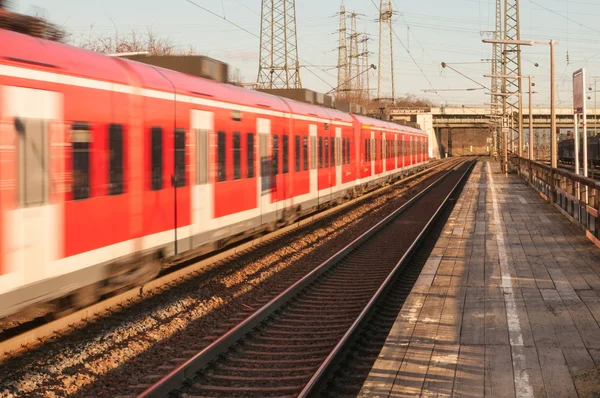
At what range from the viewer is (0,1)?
27.6 ft

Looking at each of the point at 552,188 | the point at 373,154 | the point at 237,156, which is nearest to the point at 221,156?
the point at 237,156

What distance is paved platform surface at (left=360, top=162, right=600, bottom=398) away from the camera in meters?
6.37

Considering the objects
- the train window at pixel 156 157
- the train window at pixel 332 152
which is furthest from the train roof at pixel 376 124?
the train window at pixel 156 157

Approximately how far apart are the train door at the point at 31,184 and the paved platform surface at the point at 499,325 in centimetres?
345

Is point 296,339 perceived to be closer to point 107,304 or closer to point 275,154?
point 107,304

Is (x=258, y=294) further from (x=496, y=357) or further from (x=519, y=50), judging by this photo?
(x=519, y=50)

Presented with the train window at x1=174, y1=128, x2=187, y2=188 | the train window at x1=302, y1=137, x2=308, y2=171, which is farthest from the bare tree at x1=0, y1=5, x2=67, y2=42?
the train window at x1=302, y1=137, x2=308, y2=171

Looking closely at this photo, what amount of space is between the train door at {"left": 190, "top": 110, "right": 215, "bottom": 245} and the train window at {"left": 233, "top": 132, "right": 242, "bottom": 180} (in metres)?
1.18

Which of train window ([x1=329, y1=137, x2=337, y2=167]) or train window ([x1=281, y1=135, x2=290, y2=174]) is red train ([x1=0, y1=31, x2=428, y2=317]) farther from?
train window ([x1=329, y1=137, x2=337, y2=167])

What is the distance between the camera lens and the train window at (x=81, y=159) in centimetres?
815

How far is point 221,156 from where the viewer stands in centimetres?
1280

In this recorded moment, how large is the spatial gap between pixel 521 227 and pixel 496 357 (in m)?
11.4

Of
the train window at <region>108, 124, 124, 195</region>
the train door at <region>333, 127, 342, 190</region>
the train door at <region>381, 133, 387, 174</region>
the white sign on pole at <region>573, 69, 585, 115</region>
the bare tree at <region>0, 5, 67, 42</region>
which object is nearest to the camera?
the bare tree at <region>0, 5, 67, 42</region>

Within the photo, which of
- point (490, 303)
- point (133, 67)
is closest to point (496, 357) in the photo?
point (490, 303)
